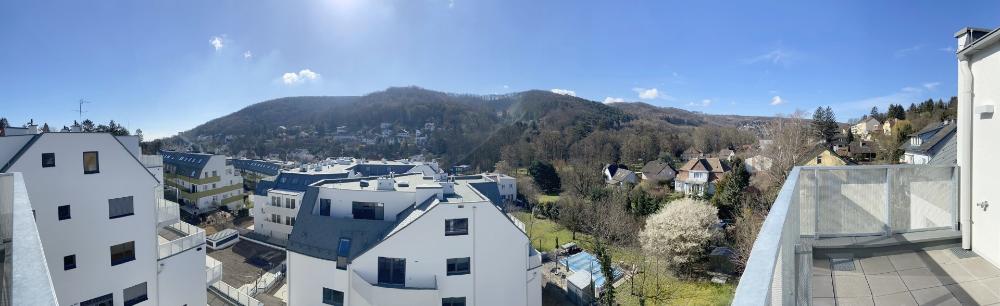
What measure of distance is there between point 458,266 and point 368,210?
4.17 meters

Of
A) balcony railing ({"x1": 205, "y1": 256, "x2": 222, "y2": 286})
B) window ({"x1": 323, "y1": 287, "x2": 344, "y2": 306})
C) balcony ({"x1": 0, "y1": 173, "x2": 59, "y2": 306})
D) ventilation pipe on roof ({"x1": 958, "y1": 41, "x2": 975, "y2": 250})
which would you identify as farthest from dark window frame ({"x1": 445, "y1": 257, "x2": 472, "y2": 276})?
ventilation pipe on roof ({"x1": 958, "y1": 41, "x2": 975, "y2": 250})

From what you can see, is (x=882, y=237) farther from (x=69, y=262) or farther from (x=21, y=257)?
(x=69, y=262)

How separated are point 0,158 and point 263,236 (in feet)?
74.7

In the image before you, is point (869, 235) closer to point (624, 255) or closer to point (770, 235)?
point (770, 235)

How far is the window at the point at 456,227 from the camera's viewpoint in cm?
1491

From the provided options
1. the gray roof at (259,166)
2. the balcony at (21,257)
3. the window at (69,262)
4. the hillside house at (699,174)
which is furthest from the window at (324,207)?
the gray roof at (259,166)

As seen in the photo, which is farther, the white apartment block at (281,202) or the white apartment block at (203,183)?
the white apartment block at (203,183)

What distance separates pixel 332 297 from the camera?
15539 mm

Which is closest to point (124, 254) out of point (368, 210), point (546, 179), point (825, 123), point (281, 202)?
point (368, 210)

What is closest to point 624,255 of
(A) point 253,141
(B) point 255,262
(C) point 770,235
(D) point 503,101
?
(B) point 255,262

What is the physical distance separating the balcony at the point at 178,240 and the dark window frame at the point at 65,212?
99.0 inches

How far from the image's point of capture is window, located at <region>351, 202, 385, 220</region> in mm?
16094

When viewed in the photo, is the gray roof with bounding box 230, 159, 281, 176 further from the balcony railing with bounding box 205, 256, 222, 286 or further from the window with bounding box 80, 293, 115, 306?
the window with bounding box 80, 293, 115, 306

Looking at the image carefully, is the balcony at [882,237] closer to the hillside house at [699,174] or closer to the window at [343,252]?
the window at [343,252]
